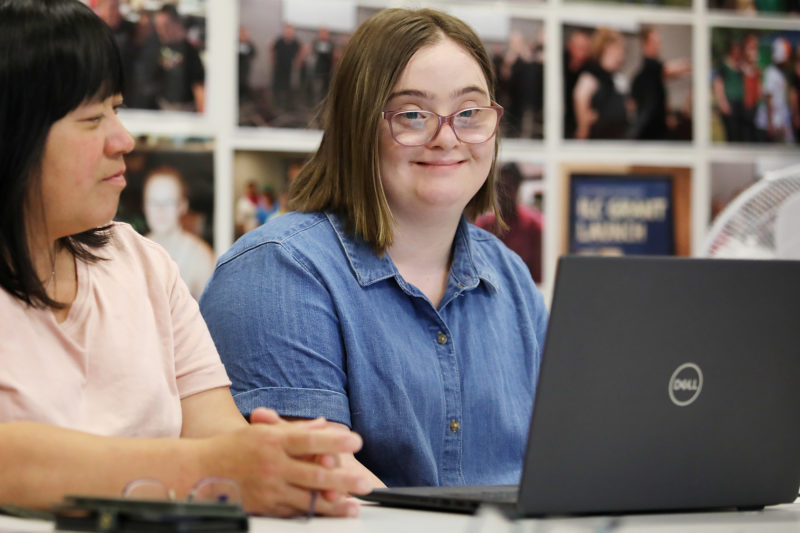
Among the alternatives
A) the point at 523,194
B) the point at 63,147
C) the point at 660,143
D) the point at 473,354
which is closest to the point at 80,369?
the point at 63,147

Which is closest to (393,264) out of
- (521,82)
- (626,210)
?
(521,82)

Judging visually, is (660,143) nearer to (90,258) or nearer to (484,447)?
(484,447)

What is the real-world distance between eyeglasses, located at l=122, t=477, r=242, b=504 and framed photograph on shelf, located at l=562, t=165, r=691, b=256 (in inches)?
70.3

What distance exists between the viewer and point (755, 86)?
9.20ft

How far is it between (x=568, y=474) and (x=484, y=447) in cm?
→ 67

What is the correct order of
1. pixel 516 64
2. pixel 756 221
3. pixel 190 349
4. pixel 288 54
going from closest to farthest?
1. pixel 190 349
2. pixel 756 221
3. pixel 288 54
4. pixel 516 64

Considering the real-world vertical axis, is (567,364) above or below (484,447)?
above

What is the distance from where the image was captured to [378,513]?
3.64 feet

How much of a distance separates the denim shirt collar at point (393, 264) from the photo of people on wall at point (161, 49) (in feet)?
2.79

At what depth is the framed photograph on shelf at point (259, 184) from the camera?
7.98 ft

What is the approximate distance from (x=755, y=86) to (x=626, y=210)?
51 cm

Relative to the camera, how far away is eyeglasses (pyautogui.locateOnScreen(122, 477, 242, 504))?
0.99m

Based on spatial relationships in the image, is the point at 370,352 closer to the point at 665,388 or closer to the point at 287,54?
the point at 665,388

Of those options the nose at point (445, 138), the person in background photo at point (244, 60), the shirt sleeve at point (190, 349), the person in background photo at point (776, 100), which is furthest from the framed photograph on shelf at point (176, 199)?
the person in background photo at point (776, 100)
